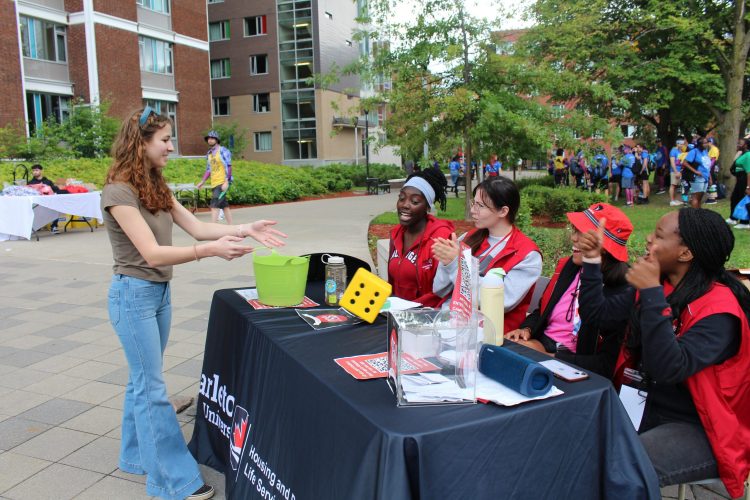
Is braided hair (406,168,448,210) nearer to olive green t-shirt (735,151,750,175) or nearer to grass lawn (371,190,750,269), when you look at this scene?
grass lawn (371,190,750,269)

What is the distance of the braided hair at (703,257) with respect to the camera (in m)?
2.37

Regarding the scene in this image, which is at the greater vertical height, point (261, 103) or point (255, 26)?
point (255, 26)

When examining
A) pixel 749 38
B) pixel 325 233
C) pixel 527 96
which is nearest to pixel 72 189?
pixel 325 233

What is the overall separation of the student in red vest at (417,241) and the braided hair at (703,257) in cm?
151

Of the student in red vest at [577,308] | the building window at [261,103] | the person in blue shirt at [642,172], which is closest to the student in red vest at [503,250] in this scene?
the student in red vest at [577,308]

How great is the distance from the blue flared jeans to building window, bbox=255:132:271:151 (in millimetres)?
41188

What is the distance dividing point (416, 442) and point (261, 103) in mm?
43548

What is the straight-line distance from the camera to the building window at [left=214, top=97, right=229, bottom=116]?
144 ft

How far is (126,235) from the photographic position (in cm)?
281

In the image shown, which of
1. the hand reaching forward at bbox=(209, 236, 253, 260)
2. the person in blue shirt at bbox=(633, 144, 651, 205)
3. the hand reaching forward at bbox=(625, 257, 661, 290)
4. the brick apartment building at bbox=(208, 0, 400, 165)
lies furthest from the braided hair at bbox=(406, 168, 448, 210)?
the brick apartment building at bbox=(208, 0, 400, 165)

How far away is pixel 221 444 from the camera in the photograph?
10.4 ft

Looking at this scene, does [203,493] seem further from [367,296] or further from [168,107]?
[168,107]

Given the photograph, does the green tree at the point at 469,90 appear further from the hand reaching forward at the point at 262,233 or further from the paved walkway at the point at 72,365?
the hand reaching forward at the point at 262,233

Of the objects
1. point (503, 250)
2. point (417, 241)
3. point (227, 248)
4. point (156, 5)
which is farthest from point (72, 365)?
point (156, 5)
